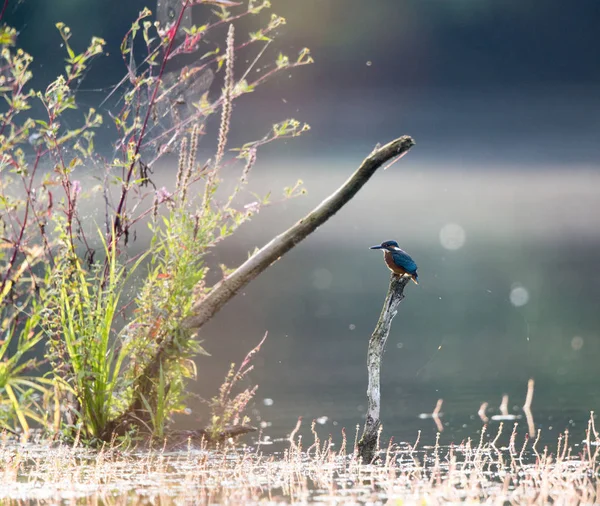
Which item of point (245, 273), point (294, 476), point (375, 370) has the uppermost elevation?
point (245, 273)

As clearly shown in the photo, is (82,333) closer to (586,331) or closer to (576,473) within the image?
(576,473)

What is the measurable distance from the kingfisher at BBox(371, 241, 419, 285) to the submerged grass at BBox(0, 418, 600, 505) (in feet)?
4.23

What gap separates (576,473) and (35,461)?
383 cm

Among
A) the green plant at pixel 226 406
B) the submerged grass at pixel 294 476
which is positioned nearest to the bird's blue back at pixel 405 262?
the submerged grass at pixel 294 476

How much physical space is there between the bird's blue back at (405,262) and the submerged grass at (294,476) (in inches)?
51.4

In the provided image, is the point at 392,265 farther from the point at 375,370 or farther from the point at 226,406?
the point at 226,406

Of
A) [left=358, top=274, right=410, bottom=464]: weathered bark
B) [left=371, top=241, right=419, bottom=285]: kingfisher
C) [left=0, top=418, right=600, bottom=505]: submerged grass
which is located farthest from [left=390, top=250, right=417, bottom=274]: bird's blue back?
[left=0, top=418, right=600, bottom=505]: submerged grass

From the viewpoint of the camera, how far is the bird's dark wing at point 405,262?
7012 mm

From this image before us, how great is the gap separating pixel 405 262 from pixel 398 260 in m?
0.05

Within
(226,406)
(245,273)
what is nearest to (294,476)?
(226,406)

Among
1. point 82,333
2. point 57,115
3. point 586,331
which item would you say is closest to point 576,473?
point 82,333

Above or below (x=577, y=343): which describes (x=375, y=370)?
below

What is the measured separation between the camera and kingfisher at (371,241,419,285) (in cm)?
702

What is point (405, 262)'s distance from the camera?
7.02 metres
